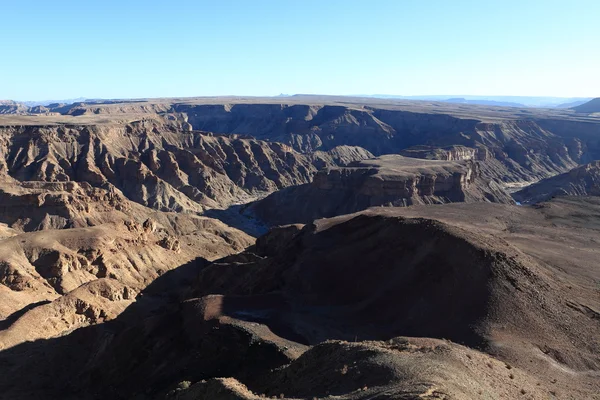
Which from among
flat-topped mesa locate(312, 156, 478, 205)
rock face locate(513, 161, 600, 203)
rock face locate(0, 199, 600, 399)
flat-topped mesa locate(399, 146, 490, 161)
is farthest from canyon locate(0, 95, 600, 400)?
rock face locate(513, 161, 600, 203)

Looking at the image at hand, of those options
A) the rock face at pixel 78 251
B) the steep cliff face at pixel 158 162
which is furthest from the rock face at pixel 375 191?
the rock face at pixel 78 251

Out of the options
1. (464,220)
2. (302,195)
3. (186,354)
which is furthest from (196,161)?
(186,354)

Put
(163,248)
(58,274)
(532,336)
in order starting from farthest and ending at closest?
(163,248) → (58,274) → (532,336)

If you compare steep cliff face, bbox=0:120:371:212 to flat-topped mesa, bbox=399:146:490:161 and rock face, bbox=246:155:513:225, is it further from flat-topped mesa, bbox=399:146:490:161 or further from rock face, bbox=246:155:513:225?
flat-topped mesa, bbox=399:146:490:161

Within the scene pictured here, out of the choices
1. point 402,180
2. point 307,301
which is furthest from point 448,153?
point 307,301

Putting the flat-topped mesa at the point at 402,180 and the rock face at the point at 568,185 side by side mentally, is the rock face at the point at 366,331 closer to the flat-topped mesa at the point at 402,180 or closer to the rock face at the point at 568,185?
the flat-topped mesa at the point at 402,180

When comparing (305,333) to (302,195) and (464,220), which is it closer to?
(464,220)
